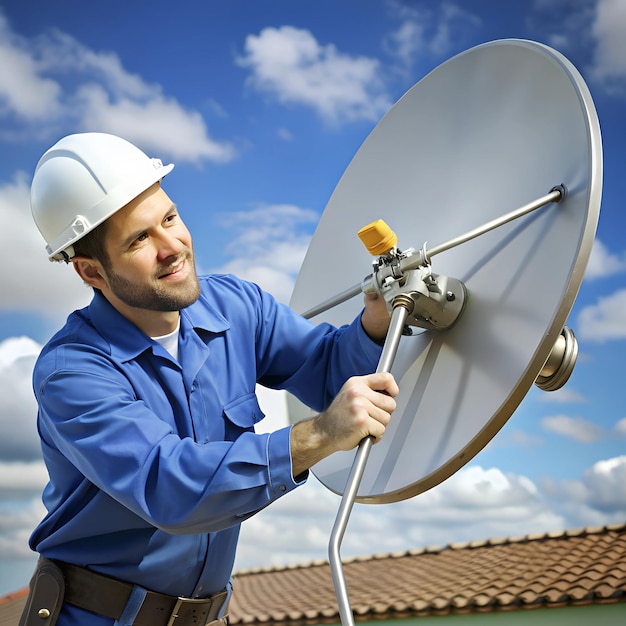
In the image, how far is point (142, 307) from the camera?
3.11 m

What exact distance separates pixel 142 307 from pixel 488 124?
4.50 ft

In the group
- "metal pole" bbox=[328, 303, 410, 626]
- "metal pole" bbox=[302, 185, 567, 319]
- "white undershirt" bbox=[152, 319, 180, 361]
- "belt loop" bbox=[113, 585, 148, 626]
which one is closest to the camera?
"metal pole" bbox=[328, 303, 410, 626]

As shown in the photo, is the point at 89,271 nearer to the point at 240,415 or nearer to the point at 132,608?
the point at 240,415

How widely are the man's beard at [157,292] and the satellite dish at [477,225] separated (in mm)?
617

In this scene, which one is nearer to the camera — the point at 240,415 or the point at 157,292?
the point at 157,292

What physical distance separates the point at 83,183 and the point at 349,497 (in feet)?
4.82

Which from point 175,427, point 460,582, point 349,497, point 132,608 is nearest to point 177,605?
point 132,608

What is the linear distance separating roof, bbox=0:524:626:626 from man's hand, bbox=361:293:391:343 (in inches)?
299

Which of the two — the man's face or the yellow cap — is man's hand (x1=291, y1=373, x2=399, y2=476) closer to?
the yellow cap

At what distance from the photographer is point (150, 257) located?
302 cm

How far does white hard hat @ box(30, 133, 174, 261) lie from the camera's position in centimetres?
306

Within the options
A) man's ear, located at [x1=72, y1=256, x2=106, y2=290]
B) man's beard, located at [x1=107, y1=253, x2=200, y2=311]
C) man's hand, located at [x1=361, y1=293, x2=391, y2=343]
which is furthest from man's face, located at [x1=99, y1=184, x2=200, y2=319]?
man's hand, located at [x1=361, y1=293, x2=391, y2=343]

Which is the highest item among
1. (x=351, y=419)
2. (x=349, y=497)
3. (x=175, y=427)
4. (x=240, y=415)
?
(x=240, y=415)

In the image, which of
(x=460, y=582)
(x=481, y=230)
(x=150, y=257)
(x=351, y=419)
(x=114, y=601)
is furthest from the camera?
(x=460, y=582)
